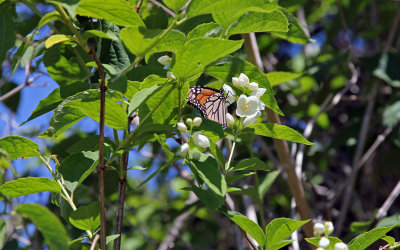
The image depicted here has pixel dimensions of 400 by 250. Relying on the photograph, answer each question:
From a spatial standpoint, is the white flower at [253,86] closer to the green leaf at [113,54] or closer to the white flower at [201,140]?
the white flower at [201,140]

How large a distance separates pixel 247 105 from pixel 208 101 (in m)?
0.37

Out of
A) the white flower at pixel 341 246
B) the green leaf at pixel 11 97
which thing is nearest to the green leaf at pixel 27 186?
the white flower at pixel 341 246

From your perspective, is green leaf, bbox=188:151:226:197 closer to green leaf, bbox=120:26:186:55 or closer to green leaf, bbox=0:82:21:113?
green leaf, bbox=120:26:186:55

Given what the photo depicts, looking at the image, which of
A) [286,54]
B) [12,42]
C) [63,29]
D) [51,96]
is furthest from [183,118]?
[286,54]

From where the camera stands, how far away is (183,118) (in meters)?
1.04

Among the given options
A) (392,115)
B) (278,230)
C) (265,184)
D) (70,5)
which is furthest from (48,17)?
(392,115)

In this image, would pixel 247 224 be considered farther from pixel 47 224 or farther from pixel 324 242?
pixel 47 224

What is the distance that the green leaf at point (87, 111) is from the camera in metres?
0.91

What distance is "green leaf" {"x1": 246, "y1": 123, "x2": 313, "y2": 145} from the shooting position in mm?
1014

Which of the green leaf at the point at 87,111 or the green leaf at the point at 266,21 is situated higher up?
the green leaf at the point at 266,21

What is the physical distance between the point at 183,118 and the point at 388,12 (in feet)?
7.59

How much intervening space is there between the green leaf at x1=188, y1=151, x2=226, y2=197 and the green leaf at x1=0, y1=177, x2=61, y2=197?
11.7 inches

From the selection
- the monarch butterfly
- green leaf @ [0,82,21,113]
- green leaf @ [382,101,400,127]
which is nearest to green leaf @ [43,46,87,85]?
the monarch butterfly

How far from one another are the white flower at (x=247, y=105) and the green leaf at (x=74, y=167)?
35 cm
